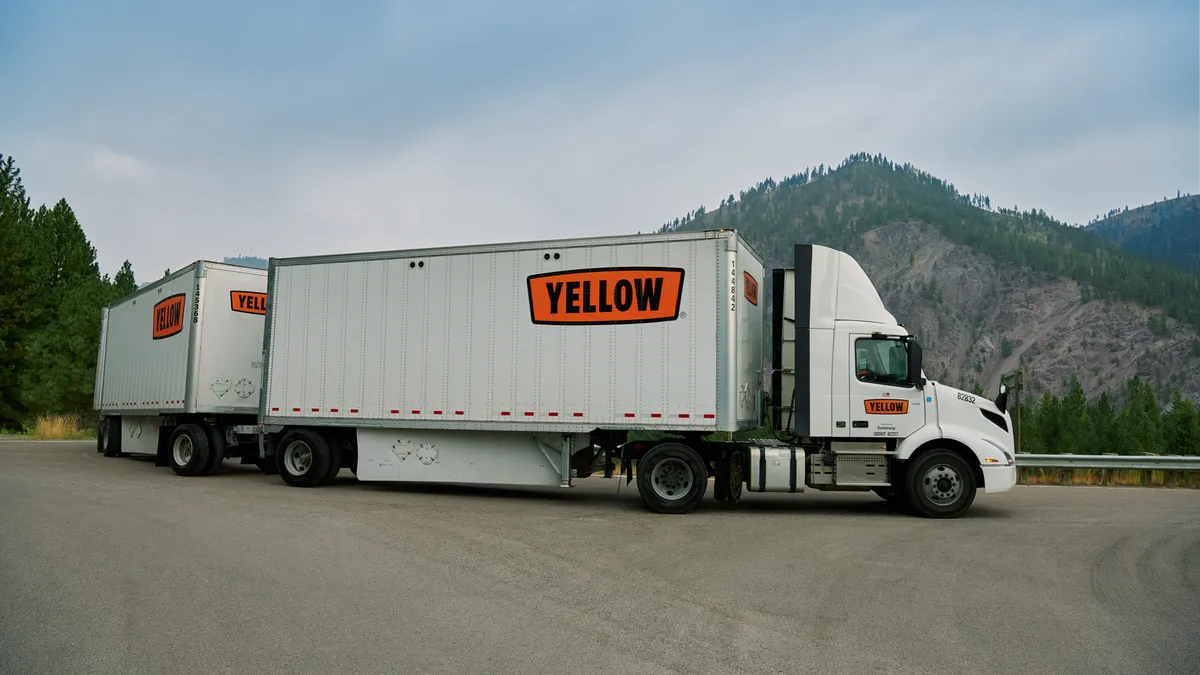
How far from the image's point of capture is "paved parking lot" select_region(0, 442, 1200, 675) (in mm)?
5031

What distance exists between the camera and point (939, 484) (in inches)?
456

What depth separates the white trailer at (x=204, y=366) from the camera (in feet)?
52.4

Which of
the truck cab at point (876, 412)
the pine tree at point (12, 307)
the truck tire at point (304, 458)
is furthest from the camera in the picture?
the pine tree at point (12, 307)

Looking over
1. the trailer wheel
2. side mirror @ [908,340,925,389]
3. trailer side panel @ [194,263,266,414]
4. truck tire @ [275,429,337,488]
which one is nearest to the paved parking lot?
side mirror @ [908,340,925,389]

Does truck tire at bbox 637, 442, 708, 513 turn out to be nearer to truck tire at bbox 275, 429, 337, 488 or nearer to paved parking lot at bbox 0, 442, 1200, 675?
paved parking lot at bbox 0, 442, 1200, 675

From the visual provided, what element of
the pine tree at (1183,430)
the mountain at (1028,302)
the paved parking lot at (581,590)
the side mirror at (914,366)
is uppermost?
the mountain at (1028,302)

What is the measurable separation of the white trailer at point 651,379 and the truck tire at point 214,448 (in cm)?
372

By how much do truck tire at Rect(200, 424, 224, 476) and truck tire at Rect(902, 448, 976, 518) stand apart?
12.2 meters

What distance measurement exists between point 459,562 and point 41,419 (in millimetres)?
33134

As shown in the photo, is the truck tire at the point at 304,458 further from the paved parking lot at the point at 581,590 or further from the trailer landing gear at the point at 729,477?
the trailer landing gear at the point at 729,477

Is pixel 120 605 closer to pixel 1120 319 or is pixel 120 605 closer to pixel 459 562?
pixel 459 562

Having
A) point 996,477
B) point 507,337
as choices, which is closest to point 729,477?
point 996,477

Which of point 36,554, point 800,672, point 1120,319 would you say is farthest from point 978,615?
point 1120,319

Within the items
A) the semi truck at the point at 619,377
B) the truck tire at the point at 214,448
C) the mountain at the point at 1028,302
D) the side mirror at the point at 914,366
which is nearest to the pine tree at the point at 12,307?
the truck tire at the point at 214,448
